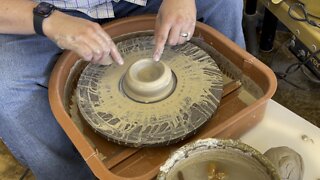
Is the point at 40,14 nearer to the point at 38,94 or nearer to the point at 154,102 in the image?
the point at 38,94

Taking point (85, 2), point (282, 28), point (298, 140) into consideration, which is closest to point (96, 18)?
point (85, 2)

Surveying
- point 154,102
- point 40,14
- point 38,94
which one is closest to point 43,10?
point 40,14

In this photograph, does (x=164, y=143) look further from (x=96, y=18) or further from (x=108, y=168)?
(x=96, y=18)

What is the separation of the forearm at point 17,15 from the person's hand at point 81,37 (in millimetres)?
53

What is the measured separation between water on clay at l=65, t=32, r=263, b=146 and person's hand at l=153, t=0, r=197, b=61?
0.07 m

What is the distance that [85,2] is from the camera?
1.27 metres

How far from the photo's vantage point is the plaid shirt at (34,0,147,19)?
49.8 inches

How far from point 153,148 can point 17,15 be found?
49 cm

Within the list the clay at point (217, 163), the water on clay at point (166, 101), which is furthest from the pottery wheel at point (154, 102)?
the clay at point (217, 163)

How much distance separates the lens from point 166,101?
3.64 feet

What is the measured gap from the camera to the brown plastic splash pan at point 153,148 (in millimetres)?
1029

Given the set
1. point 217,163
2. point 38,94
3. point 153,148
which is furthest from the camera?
point 38,94

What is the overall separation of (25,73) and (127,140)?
0.37 metres

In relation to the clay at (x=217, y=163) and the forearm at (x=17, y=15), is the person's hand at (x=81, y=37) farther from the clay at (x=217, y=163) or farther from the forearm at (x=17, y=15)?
the clay at (x=217, y=163)
